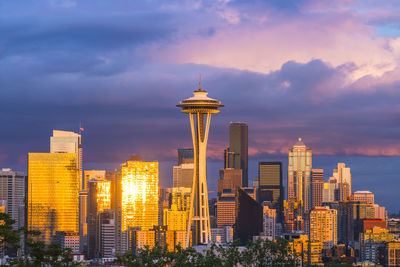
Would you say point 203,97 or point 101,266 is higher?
point 203,97

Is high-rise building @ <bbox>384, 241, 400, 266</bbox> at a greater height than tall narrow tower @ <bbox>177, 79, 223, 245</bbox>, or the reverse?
tall narrow tower @ <bbox>177, 79, 223, 245</bbox>

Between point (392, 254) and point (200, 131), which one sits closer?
point (200, 131)

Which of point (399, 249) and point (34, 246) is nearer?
point (34, 246)

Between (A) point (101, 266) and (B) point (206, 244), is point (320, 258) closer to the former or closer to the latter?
(B) point (206, 244)

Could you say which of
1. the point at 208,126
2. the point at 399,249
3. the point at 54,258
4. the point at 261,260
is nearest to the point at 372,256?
the point at 399,249

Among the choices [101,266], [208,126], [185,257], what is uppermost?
[208,126]

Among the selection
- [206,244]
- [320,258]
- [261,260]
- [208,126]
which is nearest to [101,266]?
[206,244]

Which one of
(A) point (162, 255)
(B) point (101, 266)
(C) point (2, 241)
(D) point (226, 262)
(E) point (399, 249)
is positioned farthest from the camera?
(E) point (399, 249)

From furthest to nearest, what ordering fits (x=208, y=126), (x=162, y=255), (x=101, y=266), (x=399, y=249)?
(x=399, y=249) → (x=101, y=266) → (x=208, y=126) → (x=162, y=255)

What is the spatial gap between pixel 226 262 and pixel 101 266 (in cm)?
11273

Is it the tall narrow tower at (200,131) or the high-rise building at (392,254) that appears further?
the high-rise building at (392,254)

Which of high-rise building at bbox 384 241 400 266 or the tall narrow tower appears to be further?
high-rise building at bbox 384 241 400 266

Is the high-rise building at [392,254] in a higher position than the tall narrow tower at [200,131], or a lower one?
lower

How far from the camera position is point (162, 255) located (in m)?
54.8
